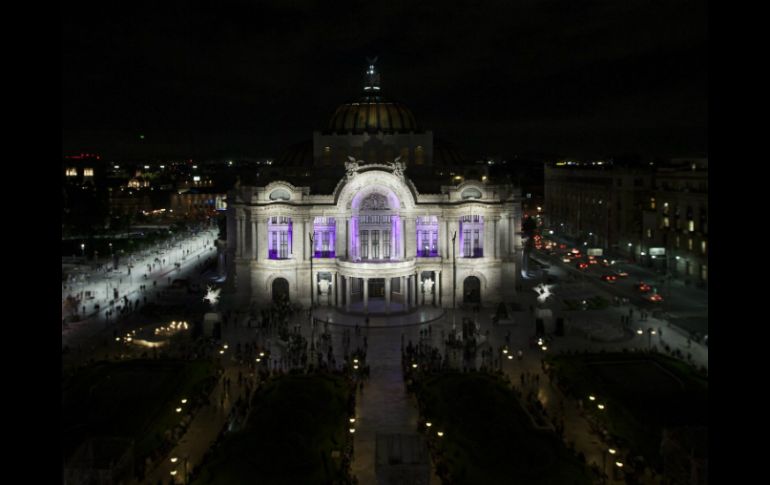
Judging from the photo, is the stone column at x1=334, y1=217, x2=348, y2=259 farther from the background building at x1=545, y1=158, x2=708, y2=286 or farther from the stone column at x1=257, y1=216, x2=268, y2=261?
the background building at x1=545, y1=158, x2=708, y2=286

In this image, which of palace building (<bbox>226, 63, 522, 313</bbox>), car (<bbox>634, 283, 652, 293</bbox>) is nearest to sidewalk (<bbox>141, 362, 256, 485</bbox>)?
palace building (<bbox>226, 63, 522, 313</bbox>)

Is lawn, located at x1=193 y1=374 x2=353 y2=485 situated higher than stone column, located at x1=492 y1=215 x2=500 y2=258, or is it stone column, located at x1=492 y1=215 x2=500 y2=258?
stone column, located at x1=492 y1=215 x2=500 y2=258

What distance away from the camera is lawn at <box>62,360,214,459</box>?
35438 millimetres

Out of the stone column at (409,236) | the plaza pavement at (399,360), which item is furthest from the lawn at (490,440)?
the stone column at (409,236)

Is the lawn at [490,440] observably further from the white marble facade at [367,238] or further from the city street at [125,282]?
the city street at [125,282]

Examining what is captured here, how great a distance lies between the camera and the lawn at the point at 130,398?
3544 centimetres

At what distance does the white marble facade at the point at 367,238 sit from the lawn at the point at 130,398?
23208mm

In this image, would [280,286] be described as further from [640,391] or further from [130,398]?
[640,391]

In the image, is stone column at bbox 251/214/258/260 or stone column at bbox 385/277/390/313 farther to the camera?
stone column at bbox 251/214/258/260

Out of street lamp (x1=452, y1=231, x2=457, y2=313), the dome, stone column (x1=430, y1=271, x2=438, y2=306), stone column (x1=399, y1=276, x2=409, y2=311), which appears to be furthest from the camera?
the dome

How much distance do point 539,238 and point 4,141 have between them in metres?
121

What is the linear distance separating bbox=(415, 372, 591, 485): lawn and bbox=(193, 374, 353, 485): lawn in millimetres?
4482

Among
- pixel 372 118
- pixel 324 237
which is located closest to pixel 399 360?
pixel 324 237

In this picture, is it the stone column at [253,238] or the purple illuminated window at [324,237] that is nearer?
the stone column at [253,238]
